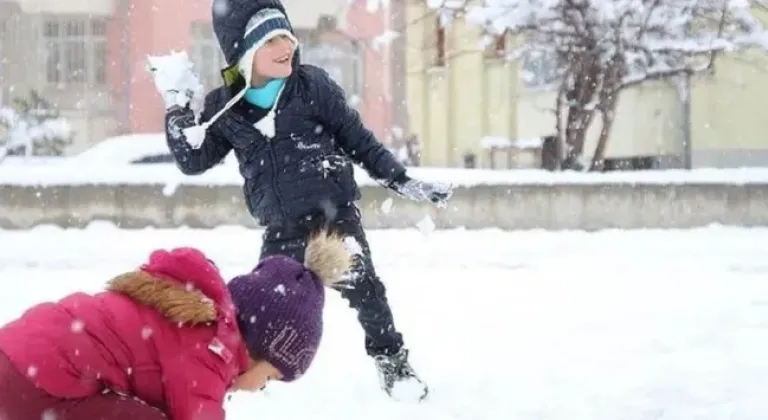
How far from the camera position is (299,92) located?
3992 mm

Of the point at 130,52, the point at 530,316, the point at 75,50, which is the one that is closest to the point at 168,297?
the point at 530,316

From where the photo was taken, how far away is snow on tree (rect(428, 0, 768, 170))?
44.6 ft

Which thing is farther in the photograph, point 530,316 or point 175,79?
point 530,316

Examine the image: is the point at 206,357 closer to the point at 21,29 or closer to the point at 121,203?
the point at 121,203

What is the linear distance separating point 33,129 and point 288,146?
14.8 metres

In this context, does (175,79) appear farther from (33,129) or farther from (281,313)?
(33,129)

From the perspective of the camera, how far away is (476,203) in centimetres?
1066

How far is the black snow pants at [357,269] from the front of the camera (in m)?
4.03

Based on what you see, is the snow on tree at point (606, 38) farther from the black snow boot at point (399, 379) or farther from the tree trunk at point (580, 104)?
the black snow boot at point (399, 379)

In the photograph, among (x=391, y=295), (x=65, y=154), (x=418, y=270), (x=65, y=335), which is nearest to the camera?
(x=65, y=335)

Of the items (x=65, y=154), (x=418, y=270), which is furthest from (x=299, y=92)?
(x=65, y=154)

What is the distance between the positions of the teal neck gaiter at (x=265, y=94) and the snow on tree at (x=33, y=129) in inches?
518

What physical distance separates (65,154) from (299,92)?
1548cm

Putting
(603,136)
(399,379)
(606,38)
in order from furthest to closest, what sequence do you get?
1. (603,136)
2. (606,38)
3. (399,379)
